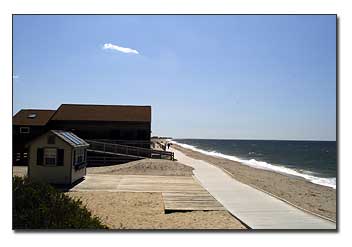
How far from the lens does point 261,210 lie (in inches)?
319

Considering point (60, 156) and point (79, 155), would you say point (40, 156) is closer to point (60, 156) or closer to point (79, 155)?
point (60, 156)

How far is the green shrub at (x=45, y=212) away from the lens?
20.6ft

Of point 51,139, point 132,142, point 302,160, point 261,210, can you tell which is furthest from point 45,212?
point 302,160

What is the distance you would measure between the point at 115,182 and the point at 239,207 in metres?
5.24

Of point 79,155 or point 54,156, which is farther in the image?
point 79,155

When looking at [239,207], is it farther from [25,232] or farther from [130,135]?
[130,135]

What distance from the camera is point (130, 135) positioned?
20172mm

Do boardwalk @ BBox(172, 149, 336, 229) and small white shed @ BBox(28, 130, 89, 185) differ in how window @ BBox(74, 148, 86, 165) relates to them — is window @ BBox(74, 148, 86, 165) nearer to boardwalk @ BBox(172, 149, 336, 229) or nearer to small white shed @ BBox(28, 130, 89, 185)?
small white shed @ BBox(28, 130, 89, 185)

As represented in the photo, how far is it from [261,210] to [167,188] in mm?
3669

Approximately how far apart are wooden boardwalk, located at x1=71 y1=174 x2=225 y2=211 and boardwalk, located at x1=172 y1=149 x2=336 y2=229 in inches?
14.8

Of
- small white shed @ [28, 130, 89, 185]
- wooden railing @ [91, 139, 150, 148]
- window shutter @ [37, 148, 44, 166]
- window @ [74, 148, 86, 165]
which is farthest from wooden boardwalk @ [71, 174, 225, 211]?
wooden railing @ [91, 139, 150, 148]

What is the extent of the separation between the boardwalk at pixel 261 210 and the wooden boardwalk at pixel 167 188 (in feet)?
1.24
